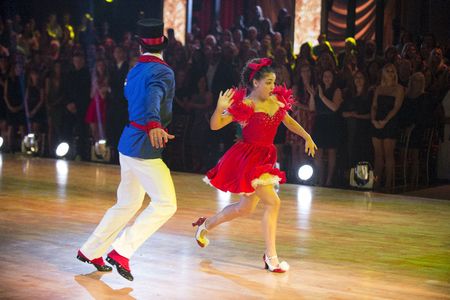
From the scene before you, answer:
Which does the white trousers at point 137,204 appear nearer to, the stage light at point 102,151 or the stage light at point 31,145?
the stage light at point 102,151

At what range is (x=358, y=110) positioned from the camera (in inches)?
476

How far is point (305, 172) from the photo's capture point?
12336mm

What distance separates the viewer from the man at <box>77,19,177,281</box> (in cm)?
565

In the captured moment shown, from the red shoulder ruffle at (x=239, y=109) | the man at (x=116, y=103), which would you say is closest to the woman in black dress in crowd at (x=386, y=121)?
the man at (x=116, y=103)

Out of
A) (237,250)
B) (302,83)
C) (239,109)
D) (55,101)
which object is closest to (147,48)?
(239,109)

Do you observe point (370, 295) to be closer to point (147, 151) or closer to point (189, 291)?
point (189, 291)

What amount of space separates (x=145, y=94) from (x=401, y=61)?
22.8 feet

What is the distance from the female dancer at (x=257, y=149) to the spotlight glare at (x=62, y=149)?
8.92 meters

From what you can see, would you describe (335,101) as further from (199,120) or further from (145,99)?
(145,99)

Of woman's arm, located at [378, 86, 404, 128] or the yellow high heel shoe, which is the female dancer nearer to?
the yellow high heel shoe

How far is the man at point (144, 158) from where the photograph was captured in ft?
18.5

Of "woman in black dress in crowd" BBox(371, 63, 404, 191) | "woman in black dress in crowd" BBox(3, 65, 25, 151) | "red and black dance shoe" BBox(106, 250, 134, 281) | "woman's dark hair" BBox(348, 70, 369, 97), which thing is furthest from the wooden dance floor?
"woman in black dress in crowd" BBox(3, 65, 25, 151)

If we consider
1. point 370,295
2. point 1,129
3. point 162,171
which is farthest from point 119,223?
point 1,129

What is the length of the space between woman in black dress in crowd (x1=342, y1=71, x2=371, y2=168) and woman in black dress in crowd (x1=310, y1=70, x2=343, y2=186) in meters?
0.14
